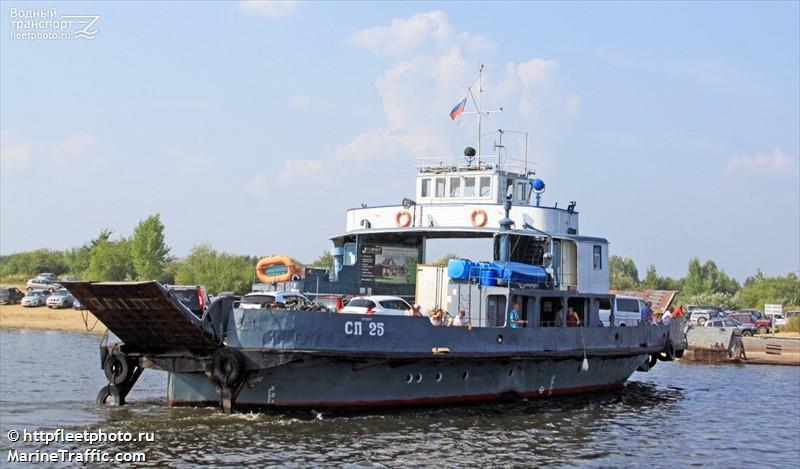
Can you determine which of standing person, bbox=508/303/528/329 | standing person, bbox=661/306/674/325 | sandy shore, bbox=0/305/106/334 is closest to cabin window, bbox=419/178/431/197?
standing person, bbox=508/303/528/329

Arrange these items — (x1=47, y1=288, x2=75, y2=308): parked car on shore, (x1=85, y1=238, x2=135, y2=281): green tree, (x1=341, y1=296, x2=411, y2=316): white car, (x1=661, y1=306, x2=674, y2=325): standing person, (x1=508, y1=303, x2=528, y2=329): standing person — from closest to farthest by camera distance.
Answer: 1. (x1=341, y1=296, x2=411, y2=316): white car
2. (x1=508, y1=303, x2=528, y2=329): standing person
3. (x1=661, y1=306, x2=674, y2=325): standing person
4. (x1=47, y1=288, x2=75, y2=308): parked car on shore
5. (x1=85, y1=238, x2=135, y2=281): green tree

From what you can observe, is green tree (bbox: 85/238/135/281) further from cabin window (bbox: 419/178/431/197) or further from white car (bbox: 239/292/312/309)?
white car (bbox: 239/292/312/309)

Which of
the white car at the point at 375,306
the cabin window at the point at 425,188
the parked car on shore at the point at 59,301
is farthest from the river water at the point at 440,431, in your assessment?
the parked car on shore at the point at 59,301

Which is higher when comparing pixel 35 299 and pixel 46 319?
pixel 35 299

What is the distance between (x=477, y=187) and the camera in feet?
83.7

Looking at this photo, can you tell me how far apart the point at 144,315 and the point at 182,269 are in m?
54.0

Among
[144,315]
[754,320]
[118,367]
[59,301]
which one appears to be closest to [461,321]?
[144,315]

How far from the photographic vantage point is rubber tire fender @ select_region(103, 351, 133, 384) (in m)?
18.6

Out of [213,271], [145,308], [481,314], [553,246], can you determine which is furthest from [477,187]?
[213,271]

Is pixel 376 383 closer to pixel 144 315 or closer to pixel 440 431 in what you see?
pixel 440 431

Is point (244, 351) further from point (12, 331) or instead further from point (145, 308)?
point (12, 331)

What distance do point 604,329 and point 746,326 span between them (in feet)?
107

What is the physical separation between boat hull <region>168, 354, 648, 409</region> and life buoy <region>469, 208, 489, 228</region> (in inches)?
155

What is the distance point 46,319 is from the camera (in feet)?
184
